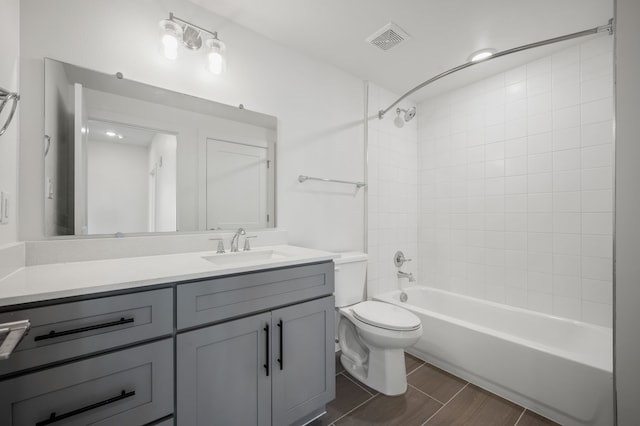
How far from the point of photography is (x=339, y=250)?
2.20 metres

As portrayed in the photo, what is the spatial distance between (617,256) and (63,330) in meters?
1.75

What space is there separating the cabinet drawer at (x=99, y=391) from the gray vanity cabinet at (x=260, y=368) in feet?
0.21

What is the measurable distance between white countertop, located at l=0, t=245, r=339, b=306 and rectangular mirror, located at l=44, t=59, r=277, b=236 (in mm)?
223

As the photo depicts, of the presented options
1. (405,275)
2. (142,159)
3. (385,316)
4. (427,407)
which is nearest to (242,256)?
(142,159)

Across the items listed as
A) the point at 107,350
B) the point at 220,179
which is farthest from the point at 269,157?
the point at 107,350

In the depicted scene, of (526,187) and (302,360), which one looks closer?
(302,360)

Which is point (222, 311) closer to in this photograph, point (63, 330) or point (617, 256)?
point (63, 330)

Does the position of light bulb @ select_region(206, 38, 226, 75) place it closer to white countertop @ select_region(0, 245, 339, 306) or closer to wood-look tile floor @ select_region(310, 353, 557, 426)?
white countertop @ select_region(0, 245, 339, 306)

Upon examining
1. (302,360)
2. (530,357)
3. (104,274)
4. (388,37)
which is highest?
(388,37)

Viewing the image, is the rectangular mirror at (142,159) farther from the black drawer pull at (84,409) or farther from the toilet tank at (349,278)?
the black drawer pull at (84,409)

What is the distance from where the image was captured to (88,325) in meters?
0.77

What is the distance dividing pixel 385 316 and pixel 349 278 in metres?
0.38

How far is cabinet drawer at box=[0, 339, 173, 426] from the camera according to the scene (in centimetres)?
69

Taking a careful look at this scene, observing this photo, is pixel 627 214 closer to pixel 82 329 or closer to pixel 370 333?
pixel 370 333
